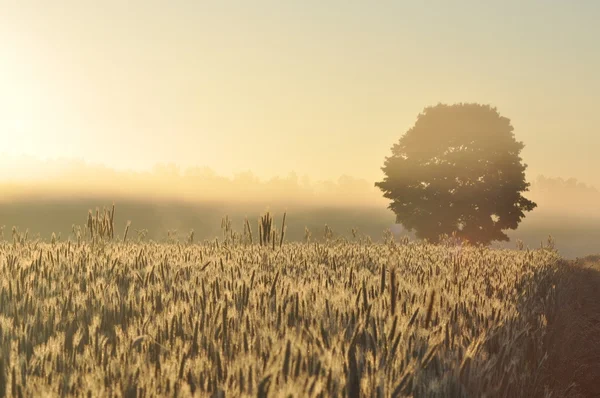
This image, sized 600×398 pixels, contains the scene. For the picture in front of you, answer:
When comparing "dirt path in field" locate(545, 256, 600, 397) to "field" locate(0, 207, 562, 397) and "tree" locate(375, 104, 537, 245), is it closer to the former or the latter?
"field" locate(0, 207, 562, 397)

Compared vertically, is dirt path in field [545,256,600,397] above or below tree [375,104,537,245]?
below

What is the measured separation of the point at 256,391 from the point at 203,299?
186 centimetres

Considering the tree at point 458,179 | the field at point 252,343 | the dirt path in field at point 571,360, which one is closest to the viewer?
the field at point 252,343

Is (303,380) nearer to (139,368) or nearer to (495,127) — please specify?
(139,368)

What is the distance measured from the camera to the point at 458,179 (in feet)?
124

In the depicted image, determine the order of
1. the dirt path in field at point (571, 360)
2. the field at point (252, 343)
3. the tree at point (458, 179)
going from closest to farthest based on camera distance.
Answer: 1. the field at point (252, 343)
2. the dirt path in field at point (571, 360)
3. the tree at point (458, 179)

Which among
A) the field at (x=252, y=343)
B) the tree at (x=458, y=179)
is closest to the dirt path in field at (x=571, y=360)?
the field at (x=252, y=343)

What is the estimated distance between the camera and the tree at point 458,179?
3631 centimetres

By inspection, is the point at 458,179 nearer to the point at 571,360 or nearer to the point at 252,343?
the point at 571,360

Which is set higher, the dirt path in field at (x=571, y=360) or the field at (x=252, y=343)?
the field at (x=252, y=343)

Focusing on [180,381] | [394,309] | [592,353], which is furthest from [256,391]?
[592,353]

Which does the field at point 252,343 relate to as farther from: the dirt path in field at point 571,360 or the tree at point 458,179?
the tree at point 458,179

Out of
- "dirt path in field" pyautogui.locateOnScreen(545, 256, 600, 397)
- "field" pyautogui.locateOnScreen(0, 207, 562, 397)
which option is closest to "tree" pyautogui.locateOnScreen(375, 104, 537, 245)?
"dirt path in field" pyautogui.locateOnScreen(545, 256, 600, 397)

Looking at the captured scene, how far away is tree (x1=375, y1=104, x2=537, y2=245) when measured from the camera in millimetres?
36312
